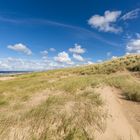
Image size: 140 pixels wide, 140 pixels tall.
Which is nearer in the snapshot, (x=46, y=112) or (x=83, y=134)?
(x=83, y=134)

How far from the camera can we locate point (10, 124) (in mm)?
5340

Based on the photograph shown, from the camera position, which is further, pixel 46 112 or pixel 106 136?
pixel 46 112

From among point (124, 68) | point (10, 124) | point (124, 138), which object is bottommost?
point (124, 138)

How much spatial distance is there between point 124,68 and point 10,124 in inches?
752

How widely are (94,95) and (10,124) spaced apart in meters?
5.04

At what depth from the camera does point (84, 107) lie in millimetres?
6996

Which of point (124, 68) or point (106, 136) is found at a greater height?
point (124, 68)

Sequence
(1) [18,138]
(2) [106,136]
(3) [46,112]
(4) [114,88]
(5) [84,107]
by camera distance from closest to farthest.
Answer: (1) [18,138], (2) [106,136], (3) [46,112], (5) [84,107], (4) [114,88]

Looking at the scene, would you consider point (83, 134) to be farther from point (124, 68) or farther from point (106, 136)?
point (124, 68)

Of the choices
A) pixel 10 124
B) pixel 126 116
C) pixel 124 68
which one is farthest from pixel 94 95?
pixel 124 68

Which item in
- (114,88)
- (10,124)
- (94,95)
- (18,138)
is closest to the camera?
(18,138)

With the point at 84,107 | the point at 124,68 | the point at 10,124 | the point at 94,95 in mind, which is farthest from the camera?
the point at 124,68

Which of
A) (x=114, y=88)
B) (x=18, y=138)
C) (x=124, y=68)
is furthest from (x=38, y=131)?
(x=124, y=68)

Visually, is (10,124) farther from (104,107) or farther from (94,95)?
(94,95)
